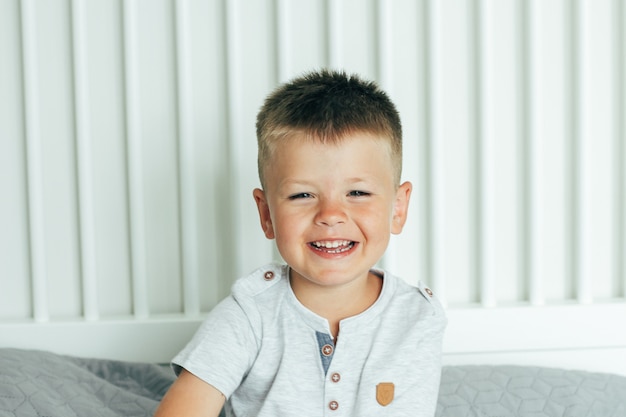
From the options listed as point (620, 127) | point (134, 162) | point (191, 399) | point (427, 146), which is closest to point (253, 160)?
point (134, 162)

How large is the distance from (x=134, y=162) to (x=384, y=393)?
604mm

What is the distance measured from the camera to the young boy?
3.00 ft

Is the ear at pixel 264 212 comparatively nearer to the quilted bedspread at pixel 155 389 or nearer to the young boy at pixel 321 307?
the young boy at pixel 321 307

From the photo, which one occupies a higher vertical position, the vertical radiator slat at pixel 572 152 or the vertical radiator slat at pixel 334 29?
the vertical radiator slat at pixel 334 29

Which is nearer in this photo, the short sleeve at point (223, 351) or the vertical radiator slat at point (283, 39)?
the short sleeve at point (223, 351)

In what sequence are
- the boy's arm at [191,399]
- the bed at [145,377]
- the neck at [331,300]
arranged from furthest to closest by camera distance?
the bed at [145,377] → the neck at [331,300] → the boy's arm at [191,399]

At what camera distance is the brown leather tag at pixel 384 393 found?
0.92 metres

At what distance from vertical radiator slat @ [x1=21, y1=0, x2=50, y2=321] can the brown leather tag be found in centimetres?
65

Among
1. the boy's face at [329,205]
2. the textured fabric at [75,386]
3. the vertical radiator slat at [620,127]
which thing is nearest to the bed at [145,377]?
the textured fabric at [75,386]

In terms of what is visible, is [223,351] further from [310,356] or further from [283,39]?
[283,39]

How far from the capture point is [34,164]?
50.4 inches

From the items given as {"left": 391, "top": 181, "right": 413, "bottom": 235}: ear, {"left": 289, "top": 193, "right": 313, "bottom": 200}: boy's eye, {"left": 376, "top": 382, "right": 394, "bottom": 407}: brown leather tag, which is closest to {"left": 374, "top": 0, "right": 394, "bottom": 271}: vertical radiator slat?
{"left": 391, "top": 181, "right": 413, "bottom": 235}: ear

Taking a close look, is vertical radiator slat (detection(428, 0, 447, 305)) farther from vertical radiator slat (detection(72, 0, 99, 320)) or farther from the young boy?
vertical radiator slat (detection(72, 0, 99, 320))

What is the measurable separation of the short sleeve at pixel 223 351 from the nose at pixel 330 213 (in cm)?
16
